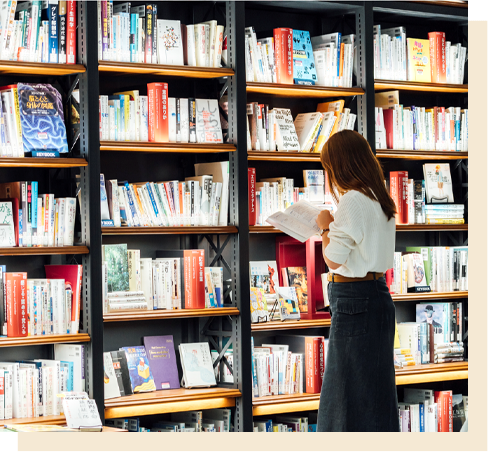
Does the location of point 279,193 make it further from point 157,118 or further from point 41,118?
point 41,118

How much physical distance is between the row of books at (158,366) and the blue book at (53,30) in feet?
4.77

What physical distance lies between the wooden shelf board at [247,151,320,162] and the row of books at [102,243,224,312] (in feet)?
1.91

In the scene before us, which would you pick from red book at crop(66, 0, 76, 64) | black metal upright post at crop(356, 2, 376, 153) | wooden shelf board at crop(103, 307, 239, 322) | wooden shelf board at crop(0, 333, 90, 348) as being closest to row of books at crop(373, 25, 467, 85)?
black metal upright post at crop(356, 2, 376, 153)

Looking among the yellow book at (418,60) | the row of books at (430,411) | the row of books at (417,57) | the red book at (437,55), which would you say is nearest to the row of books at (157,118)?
the row of books at (417,57)

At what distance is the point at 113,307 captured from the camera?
365 centimetres

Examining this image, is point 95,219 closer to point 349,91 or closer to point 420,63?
point 349,91

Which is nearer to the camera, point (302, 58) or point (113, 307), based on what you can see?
point (113, 307)

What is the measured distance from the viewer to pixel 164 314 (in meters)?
3.72

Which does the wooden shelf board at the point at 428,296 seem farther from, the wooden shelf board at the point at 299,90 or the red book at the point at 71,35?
the red book at the point at 71,35

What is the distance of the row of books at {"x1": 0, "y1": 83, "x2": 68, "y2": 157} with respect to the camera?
3.43 m

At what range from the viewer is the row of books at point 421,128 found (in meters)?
4.55

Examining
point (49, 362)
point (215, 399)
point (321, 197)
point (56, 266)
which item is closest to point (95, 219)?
point (56, 266)

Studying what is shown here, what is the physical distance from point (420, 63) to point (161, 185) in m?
1.92

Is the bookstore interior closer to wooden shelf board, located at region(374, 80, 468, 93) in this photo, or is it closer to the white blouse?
wooden shelf board, located at region(374, 80, 468, 93)
